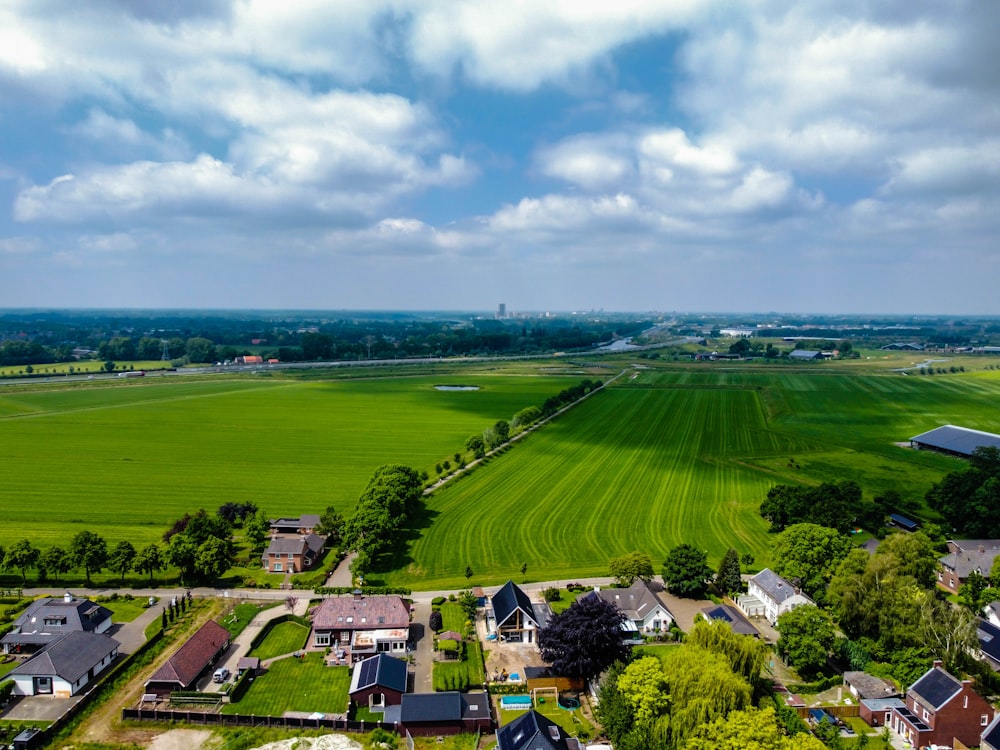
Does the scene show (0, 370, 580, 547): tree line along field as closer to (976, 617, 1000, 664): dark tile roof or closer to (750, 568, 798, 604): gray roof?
(750, 568, 798, 604): gray roof

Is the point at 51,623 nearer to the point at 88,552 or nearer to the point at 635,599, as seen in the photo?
the point at 88,552

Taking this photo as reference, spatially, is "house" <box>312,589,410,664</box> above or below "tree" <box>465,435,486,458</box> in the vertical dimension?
below

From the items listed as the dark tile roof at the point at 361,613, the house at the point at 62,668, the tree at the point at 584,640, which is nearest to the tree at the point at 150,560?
the house at the point at 62,668

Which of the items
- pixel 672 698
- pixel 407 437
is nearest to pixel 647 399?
pixel 407 437

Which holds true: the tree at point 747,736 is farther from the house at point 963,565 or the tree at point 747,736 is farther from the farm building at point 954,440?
the farm building at point 954,440

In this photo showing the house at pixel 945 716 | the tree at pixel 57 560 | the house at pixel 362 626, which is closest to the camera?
the house at pixel 945 716

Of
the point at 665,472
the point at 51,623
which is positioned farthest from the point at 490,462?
the point at 51,623

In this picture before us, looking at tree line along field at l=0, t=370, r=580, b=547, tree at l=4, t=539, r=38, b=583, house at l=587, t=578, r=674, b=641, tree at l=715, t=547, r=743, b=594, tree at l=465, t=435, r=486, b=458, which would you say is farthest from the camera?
tree at l=465, t=435, r=486, b=458

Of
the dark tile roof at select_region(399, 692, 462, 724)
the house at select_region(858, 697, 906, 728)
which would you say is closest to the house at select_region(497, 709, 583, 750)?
the dark tile roof at select_region(399, 692, 462, 724)
